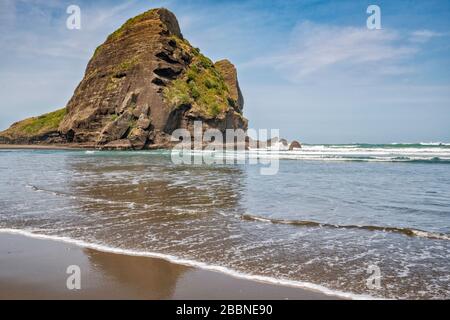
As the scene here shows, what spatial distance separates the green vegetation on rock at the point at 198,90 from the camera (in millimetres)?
69750

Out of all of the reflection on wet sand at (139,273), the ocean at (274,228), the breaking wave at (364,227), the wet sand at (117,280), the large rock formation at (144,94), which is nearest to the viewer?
the wet sand at (117,280)

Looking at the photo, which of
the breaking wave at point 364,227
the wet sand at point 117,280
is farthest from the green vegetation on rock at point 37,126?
the wet sand at point 117,280

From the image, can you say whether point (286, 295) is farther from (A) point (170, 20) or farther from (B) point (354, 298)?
(A) point (170, 20)

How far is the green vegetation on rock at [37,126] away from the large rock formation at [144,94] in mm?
5842

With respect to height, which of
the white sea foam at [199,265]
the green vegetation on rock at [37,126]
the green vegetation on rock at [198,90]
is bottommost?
the white sea foam at [199,265]

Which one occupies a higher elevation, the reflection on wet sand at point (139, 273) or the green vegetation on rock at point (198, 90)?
the green vegetation on rock at point (198, 90)

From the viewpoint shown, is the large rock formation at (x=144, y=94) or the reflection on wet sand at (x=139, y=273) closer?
the reflection on wet sand at (x=139, y=273)

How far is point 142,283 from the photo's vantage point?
4891 mm

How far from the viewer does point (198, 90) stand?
7544 cm

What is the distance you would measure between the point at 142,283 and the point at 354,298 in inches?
105

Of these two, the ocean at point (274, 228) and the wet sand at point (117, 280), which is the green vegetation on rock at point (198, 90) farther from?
the wet sand at point (117, 280)

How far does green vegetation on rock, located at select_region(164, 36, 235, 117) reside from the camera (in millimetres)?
69750

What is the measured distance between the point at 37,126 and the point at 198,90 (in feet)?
157

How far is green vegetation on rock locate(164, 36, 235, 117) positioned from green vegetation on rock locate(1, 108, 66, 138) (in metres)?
35.3
